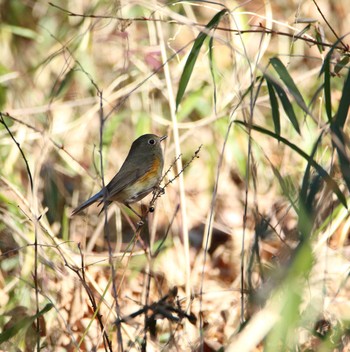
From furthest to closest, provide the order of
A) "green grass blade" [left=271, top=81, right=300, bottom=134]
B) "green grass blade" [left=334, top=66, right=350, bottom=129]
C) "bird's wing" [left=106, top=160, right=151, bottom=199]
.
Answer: "bird's wing" [left=106, top=160, right=151, bottom=199] < "green grass blade" [left=271, top=81, right=300, bottom=134] < "green grass blade" [left=334, top=66, right=350, bottom=129]

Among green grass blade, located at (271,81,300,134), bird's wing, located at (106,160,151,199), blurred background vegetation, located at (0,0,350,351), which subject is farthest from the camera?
bird's wing, located at (106,160,151,199)

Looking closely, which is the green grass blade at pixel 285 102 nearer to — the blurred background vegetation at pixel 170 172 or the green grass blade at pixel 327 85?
the blurred background vegetation at pixel 170 172

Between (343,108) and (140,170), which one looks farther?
(140,170)

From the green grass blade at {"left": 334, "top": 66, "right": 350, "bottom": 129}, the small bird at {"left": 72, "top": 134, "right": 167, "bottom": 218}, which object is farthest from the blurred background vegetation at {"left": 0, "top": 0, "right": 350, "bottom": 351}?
Answer: the small bird at {"left": 72, "top": 134, "right": 167, "bottom": 218}

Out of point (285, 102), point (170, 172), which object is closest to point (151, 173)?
point (170, 172)

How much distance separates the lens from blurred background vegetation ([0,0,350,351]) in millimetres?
3400

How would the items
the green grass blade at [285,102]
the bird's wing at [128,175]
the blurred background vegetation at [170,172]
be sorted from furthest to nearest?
the bird's wing at [128,175] → the blurred background vegetation at [170,172] → the green grass blade at [285,102]

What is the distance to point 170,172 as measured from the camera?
4.52 metres

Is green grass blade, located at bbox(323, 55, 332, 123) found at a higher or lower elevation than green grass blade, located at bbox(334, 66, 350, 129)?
higher

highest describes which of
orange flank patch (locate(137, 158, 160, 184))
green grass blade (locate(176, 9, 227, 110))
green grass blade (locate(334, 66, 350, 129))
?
green grass blade (locate(176, 9, 227, 110))

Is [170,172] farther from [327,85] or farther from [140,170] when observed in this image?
[327,85]

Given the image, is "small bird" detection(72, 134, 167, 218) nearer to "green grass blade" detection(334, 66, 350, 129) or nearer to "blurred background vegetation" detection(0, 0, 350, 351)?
"blurred background vegetation" detection(0, 0, 350, 351)

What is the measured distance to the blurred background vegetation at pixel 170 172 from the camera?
11.2 feet

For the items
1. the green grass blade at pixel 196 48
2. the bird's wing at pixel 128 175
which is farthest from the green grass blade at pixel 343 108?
the bird's wing at pixel 128 175
